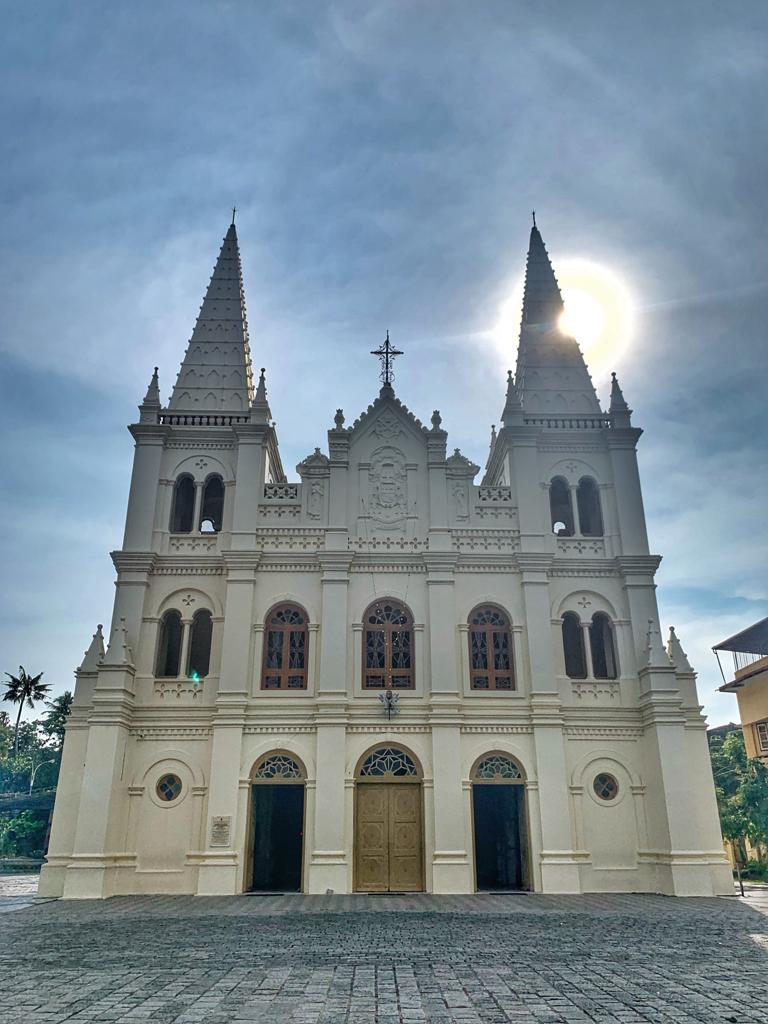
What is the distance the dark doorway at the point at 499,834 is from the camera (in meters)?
21.3

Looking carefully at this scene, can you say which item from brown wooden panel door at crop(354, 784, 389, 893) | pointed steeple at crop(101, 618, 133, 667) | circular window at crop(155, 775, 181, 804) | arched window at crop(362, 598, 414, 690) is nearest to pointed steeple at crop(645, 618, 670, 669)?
arched window at crop(362, 598, 414, 690)

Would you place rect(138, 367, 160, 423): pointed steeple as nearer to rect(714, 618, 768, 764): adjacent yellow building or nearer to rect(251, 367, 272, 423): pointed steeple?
rect(251, 367, 272, 423): pointed steeple

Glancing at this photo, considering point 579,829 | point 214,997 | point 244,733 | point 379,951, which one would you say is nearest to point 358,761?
point 244,733

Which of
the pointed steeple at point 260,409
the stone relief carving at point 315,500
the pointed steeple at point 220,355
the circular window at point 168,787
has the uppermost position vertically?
the pointed steeple at point 220,355

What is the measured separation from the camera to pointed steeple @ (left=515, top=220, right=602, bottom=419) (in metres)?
26.0

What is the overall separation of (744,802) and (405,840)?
15.0 metres

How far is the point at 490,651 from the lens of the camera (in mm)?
22375

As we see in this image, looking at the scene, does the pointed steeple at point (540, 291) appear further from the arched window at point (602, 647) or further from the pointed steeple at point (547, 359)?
the arched window at point (602, 647)

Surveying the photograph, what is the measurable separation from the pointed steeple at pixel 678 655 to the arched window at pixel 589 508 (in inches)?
148

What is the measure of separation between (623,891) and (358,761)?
7.53 metres

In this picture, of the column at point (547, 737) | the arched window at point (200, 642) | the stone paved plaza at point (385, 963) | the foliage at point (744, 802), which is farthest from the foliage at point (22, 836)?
the foliage at point (744, 802)

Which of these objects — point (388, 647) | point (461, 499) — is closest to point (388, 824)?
point (388, 647)

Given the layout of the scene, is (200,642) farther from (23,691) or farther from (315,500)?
(23,691)

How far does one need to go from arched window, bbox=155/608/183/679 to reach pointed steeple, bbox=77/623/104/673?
65.3 inches
